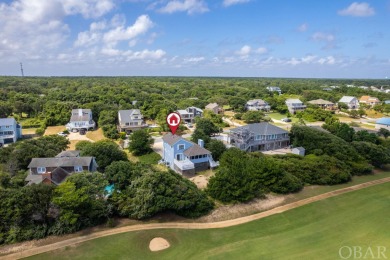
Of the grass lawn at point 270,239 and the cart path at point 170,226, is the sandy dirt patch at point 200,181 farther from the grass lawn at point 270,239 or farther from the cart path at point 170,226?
the grass lawn at point 270,239

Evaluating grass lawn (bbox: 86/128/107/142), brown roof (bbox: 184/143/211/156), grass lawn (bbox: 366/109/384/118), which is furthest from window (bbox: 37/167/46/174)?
grass lawn (bbox: 366/109/384/118)

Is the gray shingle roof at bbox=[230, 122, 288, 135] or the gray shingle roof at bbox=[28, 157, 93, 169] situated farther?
the gray shingle roof at bbox=[230, 122, 288, 135]

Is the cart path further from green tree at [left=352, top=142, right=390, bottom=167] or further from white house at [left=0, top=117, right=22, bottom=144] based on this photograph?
white house at [left=0, top=117, right=22, bottom=144]

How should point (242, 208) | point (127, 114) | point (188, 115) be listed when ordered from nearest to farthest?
point (242, 208), point (127, 114), point (188, 115)

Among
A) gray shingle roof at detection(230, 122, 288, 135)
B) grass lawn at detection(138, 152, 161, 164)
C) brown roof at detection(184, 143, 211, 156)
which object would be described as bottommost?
grass lawn at detection(138, 152, 161, 164)

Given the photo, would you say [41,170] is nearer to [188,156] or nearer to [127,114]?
[188,156]

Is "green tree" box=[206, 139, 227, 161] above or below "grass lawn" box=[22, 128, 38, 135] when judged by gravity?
above

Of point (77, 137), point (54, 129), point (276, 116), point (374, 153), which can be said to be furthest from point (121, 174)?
point (276, 116)
